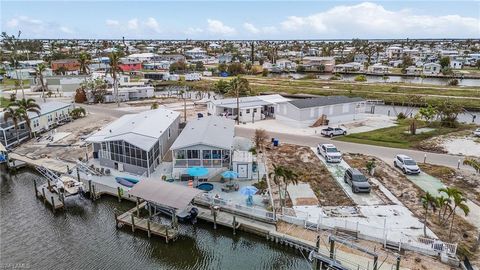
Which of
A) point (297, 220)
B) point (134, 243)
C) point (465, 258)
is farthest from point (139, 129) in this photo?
point (465, 258)

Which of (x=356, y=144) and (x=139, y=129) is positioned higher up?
(x=139, y=129)

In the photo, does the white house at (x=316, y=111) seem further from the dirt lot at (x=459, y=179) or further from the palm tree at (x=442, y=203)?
the palm tree at (x=442, y=203)

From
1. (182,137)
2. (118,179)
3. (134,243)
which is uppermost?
(182,137)

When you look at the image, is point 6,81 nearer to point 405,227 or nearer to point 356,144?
point 356,144

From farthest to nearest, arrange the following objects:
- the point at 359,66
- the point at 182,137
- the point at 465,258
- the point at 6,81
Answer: the point at 359,66 < the point at 6,81 < the point at 182,137 < the point at 465,258

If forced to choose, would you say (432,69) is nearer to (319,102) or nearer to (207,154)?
(319,102)

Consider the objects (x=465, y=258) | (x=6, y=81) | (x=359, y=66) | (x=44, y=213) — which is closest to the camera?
(x=465, y=258)
